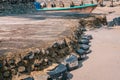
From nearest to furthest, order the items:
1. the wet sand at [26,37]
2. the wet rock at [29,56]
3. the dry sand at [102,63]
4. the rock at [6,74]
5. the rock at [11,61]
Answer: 1. the rock at [6,74]
2. the rock at [11,61]
3. the wet rock at [29,56]
4. the dry sand at [102,63]
5. the wet sand at [26,37]

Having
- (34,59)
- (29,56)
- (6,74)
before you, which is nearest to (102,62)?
(34,59)

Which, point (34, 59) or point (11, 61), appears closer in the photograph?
point (11, 61)

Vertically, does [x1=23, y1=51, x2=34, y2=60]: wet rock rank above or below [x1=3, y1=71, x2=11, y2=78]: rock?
above

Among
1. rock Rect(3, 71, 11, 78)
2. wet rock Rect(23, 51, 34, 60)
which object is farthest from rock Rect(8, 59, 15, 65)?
wet rock Rect(23, 51, 34, 60)

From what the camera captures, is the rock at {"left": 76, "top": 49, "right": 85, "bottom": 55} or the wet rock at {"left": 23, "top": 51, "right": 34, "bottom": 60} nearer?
the wet rock at {"left": 23, "top": 51, "right": 34, "bottom": 60}

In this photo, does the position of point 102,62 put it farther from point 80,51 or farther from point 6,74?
point 6,74

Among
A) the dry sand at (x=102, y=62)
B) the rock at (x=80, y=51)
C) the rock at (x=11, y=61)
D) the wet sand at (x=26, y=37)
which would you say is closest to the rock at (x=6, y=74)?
the rock at (x=11, y=61)

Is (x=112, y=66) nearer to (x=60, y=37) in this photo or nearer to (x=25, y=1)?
(x=60, y=37)

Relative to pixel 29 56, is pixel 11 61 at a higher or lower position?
higher

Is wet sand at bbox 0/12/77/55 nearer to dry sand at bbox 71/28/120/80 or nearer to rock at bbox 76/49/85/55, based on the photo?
rock at bbox 76/49/85/55

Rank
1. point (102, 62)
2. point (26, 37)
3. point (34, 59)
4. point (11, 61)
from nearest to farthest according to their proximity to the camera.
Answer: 1. point (11, 61)
2. point (34, 59)
3. point (102, 62)
4. point (26, 37)

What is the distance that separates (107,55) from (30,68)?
7278 millimetres

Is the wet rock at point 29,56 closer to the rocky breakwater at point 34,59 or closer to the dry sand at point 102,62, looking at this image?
the rocky breakwater at point 34,59

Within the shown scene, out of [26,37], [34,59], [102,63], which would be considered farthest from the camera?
[26,37]
